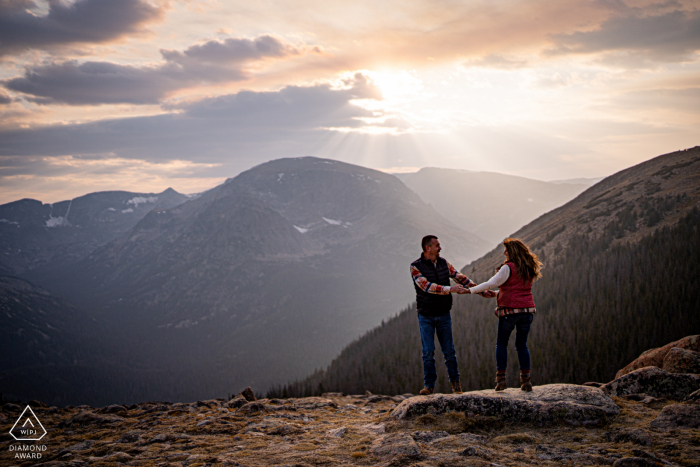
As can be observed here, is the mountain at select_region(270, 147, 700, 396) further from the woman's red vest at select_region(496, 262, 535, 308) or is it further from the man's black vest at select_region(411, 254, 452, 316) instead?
the man's black vest at select_region(411, 254, 452, 316)

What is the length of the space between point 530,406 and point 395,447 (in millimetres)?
4658

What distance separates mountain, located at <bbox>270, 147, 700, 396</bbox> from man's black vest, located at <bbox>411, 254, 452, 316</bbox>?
81728mm

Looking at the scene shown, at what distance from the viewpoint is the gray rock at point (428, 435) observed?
35.4ft

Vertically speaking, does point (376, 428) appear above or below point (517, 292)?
below

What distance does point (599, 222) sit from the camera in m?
104

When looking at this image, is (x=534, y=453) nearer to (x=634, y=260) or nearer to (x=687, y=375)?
(x=687, y=375)

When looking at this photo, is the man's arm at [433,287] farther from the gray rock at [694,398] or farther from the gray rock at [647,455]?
the gray rock at [694,398]

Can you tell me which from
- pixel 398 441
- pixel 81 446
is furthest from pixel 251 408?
pixel 398 441

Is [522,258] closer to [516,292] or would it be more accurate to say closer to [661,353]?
[516,292]

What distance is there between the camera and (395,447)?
10023 mm

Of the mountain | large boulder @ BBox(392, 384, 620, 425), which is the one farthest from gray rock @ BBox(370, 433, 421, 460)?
the mountain

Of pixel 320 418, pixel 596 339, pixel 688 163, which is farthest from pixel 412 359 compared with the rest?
pixel 320 418

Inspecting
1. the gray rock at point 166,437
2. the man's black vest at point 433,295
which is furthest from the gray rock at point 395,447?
the gray rock at point 166,437

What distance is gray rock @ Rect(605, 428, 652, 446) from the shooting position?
376 inches
